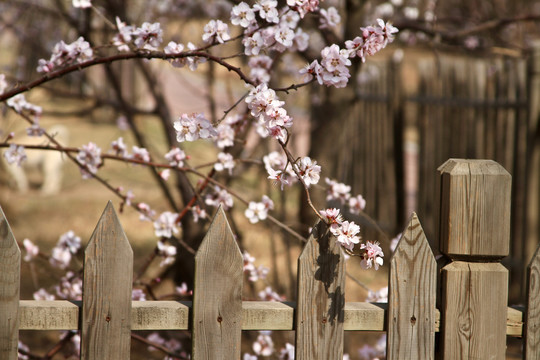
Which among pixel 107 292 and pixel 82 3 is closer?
pixel 107 292

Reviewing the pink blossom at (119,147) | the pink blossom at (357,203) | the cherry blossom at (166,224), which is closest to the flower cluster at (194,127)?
the cherry blossom at (166,224)

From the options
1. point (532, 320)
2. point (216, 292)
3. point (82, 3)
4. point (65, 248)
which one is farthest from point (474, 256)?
point (65, 248)

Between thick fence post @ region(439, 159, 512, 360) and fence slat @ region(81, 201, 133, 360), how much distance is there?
0.78 m

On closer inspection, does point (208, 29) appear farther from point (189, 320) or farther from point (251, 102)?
point (189, 320)

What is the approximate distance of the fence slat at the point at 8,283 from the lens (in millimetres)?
1516

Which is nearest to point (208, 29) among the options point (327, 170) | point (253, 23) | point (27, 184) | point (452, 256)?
point (253, 23)

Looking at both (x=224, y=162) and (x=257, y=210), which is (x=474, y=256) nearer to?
(x=257, y=210)

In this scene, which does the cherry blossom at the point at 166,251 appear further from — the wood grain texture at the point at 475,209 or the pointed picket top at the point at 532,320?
the pointed picket top at the point at 532,320

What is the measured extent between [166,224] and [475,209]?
1196 millimetres

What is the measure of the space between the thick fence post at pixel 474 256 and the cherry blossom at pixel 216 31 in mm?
744

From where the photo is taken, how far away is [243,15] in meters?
1.86

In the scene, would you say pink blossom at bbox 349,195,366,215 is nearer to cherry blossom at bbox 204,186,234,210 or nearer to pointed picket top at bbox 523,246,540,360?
cherry blossom at bbox 204,186,234,210

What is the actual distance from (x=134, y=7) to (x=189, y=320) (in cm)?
434

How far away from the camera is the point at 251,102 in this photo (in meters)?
1.53
